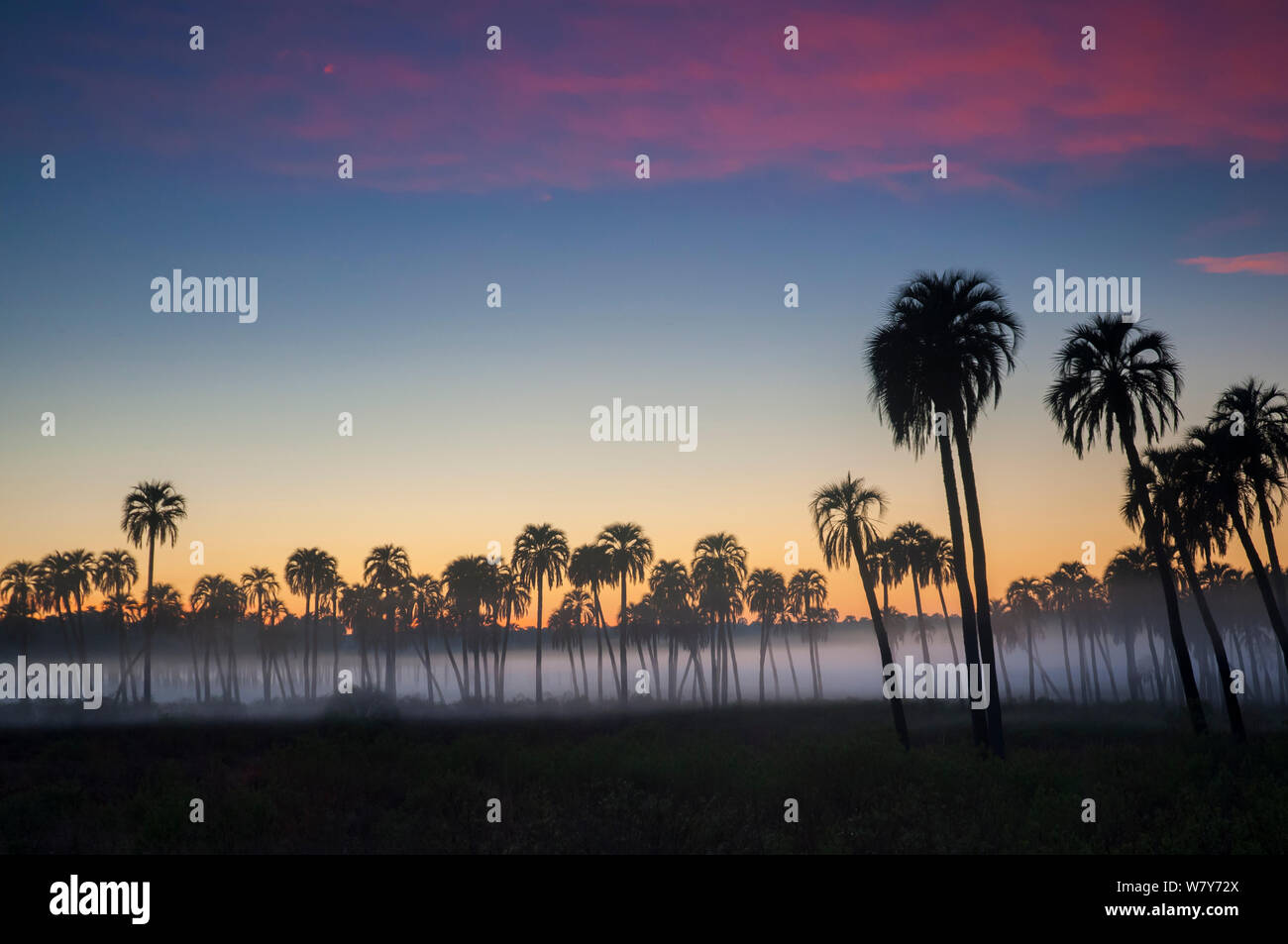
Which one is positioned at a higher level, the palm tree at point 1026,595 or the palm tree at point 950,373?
the palm tree at point 950,373

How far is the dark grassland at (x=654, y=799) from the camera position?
59.8ft

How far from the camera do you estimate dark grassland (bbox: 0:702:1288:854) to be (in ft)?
59.8

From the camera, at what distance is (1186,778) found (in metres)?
24.4

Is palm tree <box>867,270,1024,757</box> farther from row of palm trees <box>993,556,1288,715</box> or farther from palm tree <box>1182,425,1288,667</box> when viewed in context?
row of palm trees <box>993,556,1288,715</box>

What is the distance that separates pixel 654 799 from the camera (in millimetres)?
21078

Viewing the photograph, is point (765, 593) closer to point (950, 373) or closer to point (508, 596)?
point (508, 596)

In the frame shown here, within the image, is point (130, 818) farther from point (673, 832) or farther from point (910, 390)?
point (910, 390)

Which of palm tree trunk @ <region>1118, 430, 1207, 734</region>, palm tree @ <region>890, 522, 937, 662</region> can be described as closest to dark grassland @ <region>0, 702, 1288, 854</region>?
palm tree trunk @ <region>1118, 430, 1207, 734</region>

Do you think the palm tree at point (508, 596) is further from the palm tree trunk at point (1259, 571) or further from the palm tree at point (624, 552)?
the palm tree trunk at point (1259, 571)

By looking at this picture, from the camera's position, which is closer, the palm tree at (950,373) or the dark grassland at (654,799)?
the dark grassland at (654,799)

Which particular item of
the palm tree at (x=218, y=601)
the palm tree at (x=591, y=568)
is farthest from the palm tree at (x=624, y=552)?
the palm tree at (x=218, y=601)

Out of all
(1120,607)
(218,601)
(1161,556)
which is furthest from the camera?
(1120,607)

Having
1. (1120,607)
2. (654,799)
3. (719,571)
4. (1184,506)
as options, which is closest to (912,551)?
(719,571)
